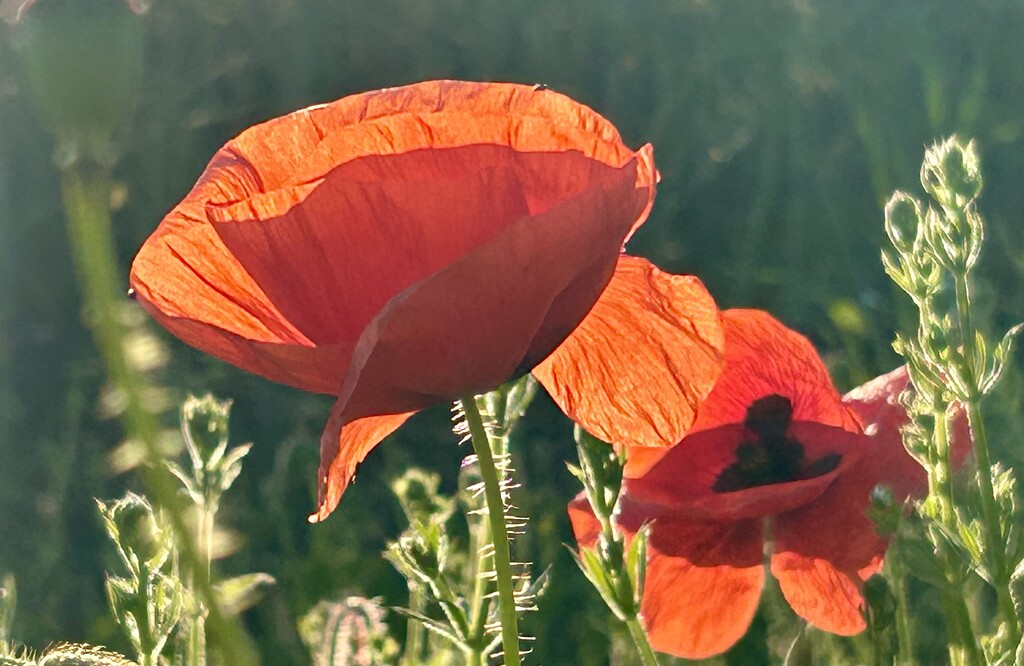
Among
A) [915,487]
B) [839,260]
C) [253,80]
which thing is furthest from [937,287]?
[253,80]

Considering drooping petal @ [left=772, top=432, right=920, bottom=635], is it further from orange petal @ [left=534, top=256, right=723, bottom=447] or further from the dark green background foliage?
the dark green background foliage

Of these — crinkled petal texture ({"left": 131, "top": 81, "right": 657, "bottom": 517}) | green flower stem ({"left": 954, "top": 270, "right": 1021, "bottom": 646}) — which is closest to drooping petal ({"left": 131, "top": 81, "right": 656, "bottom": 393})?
crinkled petal texture ({"left": 131, "top": 81, "right": 657, "bottom": 517})

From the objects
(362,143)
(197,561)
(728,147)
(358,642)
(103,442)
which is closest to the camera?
(197,561)

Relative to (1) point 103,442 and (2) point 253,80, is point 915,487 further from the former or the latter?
(2) point 253,80

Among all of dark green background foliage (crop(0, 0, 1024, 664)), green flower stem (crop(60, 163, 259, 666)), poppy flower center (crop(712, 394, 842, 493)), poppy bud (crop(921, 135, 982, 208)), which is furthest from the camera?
dark green background foliage (crop(0, 0, 1024, 664))

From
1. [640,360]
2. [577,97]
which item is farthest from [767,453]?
[577,97]

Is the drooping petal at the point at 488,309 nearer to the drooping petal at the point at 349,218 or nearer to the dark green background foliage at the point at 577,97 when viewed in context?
the drooping petal at the point at 349,218
